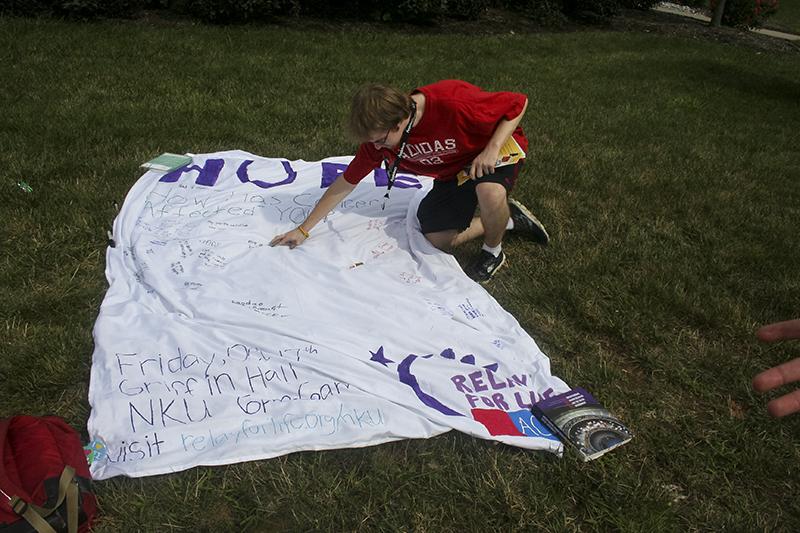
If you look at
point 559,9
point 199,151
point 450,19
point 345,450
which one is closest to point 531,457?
point 345,450

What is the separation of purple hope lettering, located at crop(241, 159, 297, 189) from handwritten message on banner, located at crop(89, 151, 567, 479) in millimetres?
213

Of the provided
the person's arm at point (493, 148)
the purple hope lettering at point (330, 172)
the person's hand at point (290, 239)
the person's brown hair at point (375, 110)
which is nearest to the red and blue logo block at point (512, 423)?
the person's arm at point (493, 148)

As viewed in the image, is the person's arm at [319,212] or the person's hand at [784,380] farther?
the person's arm at [319,212]

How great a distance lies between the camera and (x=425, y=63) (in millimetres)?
7344

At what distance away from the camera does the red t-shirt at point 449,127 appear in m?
2.90

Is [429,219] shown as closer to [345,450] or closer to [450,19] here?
[345,450]

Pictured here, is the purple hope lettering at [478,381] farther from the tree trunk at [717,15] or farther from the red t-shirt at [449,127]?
the tree trunk at [717,15]

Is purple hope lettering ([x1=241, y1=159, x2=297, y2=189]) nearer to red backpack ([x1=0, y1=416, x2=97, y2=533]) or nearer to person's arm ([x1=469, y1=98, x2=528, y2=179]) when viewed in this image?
person's arm ([x1=469, y1=98, x2=528, y2=179])

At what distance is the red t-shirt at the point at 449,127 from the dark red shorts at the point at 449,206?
0.68 ft

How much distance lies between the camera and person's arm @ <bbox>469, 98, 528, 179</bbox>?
2936 mm

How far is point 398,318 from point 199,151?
100 inches

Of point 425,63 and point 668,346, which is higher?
point 425,63

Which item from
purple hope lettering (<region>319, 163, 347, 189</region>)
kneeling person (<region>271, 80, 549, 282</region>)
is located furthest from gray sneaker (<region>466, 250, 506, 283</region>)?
purple hope lettering (<region>319, 163, 347, 189</region>)

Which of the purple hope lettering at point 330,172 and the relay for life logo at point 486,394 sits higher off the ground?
the purple hope lettering at point 330,172
